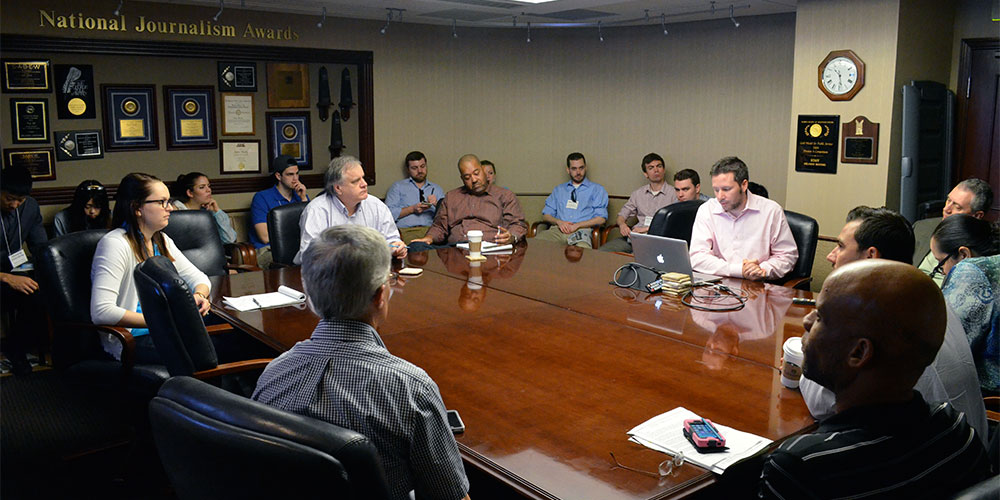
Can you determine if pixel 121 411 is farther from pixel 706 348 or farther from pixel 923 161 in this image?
pixel 923 161

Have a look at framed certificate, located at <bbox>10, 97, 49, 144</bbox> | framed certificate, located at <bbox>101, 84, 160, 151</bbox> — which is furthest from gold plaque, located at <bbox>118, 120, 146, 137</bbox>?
framed certificate, located at <bbox>10, 97, 49, 144</bbox>

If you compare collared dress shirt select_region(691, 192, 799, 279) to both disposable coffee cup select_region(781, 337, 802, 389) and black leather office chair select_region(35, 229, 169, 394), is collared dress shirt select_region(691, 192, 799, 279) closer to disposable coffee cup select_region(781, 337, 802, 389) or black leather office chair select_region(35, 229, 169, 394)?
disposable coffee cup select_region(781, 337, 802, 389)

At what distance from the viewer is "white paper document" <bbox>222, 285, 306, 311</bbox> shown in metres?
3.40

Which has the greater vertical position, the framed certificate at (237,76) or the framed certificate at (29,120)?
the framed certificate at (237,76)

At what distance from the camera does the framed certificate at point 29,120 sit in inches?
218

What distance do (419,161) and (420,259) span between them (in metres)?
2.70

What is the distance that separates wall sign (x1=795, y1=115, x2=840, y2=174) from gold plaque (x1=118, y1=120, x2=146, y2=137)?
4.92 metres

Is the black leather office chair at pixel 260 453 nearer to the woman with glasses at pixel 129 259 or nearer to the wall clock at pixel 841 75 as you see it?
the woman with glasses at pixel 129 259

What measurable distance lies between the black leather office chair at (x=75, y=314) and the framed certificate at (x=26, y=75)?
278 cm

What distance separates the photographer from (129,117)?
238 inches

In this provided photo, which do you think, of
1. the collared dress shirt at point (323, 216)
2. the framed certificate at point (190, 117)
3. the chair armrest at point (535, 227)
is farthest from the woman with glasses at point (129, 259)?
the chair armrest at point (535, 227)

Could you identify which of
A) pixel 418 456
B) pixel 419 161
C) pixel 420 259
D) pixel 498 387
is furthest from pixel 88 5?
pixel 418 456

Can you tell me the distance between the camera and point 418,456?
5.44 feet

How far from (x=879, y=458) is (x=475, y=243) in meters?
3.16
